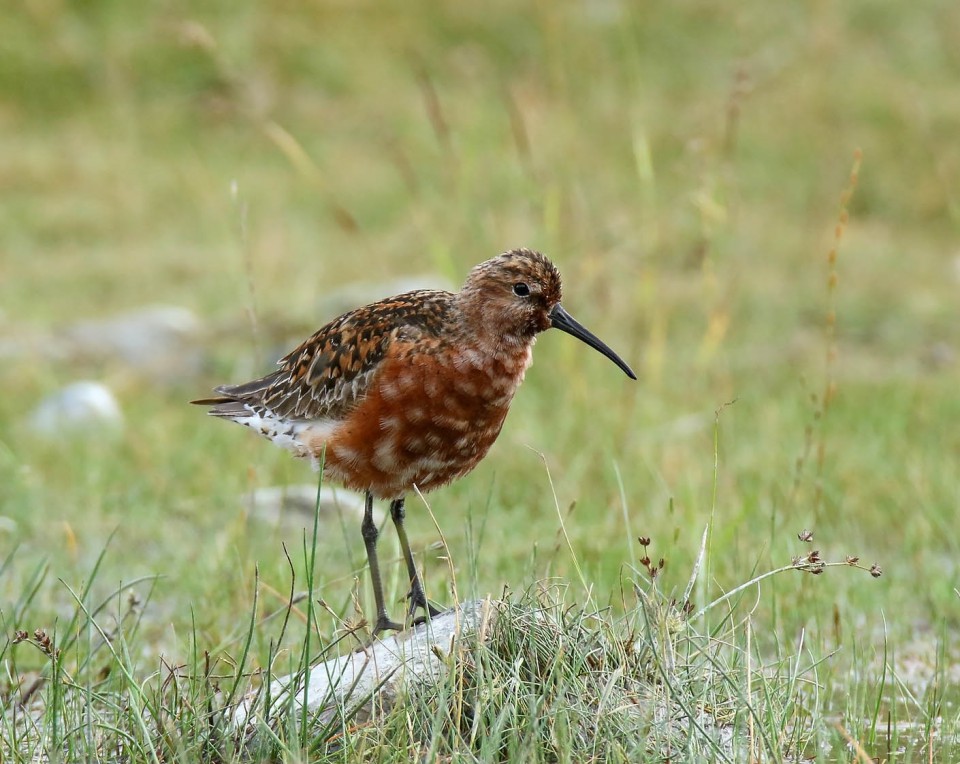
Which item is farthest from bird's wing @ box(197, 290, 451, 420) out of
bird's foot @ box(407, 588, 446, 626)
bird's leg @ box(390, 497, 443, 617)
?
bird's foot @ box(407, 588, 446, 626)

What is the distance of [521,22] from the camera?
552 inches

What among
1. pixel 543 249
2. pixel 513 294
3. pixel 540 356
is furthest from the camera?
pixel 540 356

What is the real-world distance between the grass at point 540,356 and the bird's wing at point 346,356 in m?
0.20

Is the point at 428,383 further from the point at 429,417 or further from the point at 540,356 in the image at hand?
the point at 540,356

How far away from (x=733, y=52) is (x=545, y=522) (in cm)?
873

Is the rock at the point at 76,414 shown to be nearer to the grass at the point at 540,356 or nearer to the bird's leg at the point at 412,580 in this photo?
the grass at the point at 540,356

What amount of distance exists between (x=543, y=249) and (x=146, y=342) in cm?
294

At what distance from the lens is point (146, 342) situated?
9.23 metres

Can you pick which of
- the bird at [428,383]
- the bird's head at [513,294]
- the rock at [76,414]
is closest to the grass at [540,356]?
the rock at [76,414]

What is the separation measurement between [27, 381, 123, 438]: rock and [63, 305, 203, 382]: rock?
3.47 ft

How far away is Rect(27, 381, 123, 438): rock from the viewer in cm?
759

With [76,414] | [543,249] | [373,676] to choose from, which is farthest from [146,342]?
[373,676]

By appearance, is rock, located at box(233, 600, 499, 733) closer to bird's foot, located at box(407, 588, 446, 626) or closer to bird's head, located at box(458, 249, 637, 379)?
bird's foot, located at box(407, 588, 446, 626)

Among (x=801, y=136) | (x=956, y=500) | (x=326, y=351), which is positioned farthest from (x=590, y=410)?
(x=801, y=136)
